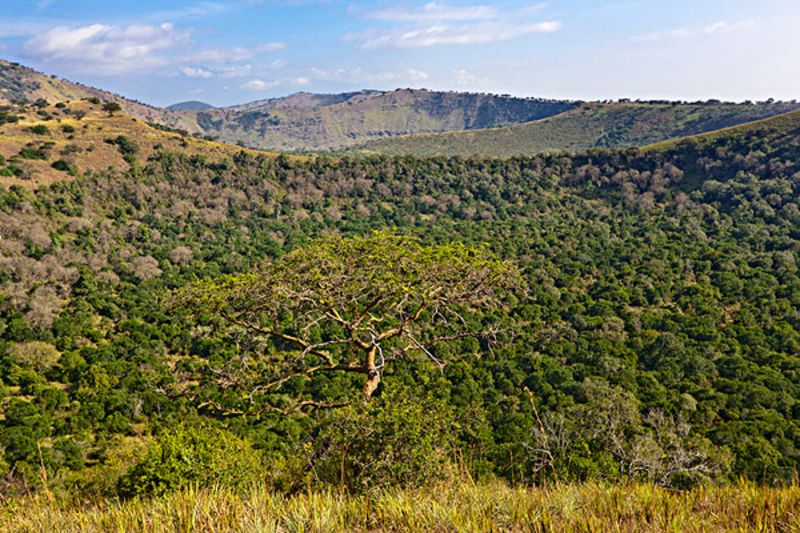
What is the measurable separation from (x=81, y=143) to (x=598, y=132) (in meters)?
136

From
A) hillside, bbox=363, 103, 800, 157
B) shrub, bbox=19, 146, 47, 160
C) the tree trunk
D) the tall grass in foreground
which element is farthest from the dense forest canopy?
hillside, bbox=363, 103, 800, 157

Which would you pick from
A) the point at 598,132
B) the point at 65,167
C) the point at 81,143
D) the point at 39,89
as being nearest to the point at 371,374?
Result: the point at 65,167

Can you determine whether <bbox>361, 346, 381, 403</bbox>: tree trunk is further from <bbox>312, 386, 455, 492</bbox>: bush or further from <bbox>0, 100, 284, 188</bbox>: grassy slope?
<bbox>0, 100, 284, 188</bbox>: grassy slope

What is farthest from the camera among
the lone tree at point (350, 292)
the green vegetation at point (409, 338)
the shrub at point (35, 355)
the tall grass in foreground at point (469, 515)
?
the shrub at point (35, 355)

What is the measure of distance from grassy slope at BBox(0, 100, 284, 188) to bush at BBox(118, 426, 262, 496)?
53.1m

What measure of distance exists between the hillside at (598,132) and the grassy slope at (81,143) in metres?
70.7

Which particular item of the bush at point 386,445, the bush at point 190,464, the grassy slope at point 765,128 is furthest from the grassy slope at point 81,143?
the grassy slope at point 765,128

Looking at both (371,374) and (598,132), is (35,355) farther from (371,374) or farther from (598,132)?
(598,132)

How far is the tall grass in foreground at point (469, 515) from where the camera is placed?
3195mm

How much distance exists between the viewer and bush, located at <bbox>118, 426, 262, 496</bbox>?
9047mm

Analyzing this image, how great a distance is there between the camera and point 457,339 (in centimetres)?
2786

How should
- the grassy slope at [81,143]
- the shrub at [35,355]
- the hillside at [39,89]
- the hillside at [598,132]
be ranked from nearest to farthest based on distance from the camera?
the shrub at [35,355], the grassy slope at [81,143], the hillside at [598,132], the hillside at [39,89]

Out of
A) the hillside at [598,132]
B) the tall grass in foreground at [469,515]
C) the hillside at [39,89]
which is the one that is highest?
the hillside at [39,89]

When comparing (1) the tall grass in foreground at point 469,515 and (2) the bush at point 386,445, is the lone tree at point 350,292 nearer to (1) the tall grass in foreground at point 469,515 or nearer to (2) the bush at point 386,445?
(2) the bush at point 386,445
